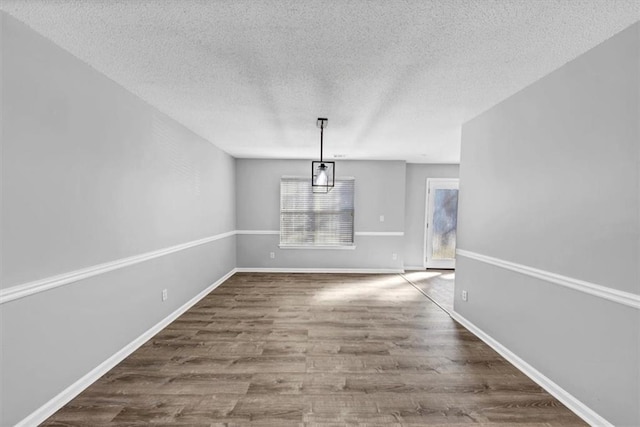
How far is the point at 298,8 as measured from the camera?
1.54 m

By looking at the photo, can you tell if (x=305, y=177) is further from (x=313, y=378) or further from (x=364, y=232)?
(x=313, y=378)

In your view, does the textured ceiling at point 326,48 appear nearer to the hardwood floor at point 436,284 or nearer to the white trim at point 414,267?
the hardwood floor at point 436,284

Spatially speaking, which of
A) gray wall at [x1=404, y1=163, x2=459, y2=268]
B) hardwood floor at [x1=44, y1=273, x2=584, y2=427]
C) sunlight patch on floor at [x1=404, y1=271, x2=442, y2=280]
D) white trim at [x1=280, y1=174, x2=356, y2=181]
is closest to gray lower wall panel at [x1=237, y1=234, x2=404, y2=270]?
sunlight patch on floor at [x1=404, y1=271, x2=442, y2=280]

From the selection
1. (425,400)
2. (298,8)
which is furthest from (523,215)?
(298,8)

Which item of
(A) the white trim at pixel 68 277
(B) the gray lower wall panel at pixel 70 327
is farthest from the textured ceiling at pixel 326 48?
(B) the gray lower wall panel at pixel 70 327

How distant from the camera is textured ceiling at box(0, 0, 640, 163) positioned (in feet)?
5.08

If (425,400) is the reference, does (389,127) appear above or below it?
above

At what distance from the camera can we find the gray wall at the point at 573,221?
1705 mm

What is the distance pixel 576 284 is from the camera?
2.02 m

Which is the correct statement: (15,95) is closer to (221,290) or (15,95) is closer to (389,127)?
(389,127)

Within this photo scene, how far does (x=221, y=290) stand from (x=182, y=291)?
43.3 inches

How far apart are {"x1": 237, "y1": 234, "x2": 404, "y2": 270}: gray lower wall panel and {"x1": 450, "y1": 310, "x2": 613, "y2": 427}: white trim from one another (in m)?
3.19

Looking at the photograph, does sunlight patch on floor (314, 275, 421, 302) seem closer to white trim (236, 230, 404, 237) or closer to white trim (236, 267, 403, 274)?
white trim (236, 267, 403, 274)

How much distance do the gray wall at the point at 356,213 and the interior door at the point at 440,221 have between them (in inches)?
30.0
